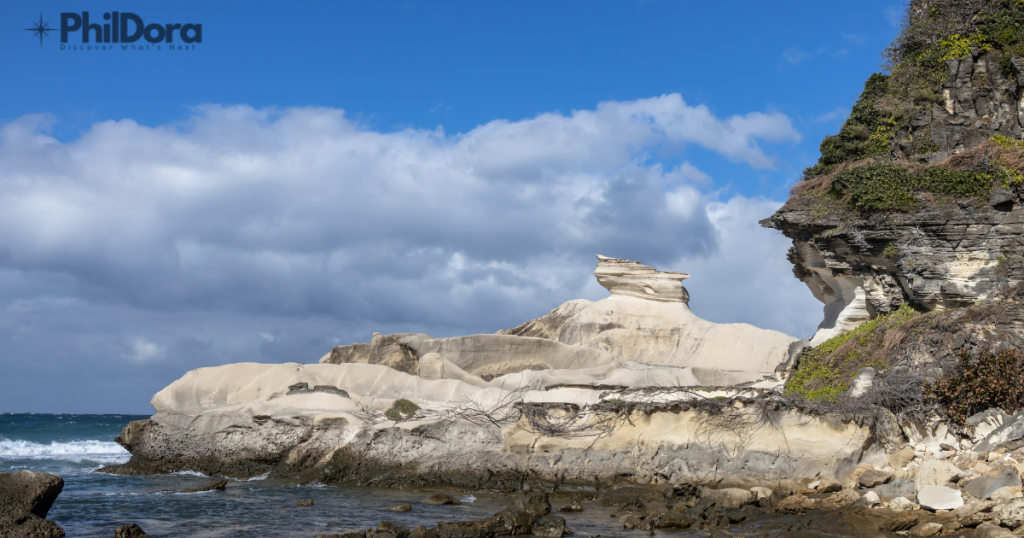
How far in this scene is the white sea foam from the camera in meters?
31.2

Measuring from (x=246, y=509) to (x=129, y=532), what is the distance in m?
2.74

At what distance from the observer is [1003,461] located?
42.9 feet

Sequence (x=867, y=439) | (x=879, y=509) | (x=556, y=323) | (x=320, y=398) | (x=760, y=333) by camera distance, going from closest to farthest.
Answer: (x=879, y=509) → (x=867, y=439) → (x=320, y=398) → (x=760, y=333) → (x=556, y=323)

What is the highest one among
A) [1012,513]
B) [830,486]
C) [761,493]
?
[1012,513]

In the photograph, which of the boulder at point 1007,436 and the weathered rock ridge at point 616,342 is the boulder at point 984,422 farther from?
the weathered rock ridge at point 616,342

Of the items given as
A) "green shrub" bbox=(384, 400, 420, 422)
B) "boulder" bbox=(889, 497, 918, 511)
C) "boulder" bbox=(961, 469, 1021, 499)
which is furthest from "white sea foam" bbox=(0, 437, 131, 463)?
"boulder" bbox=(961, 469, 1021, 499)

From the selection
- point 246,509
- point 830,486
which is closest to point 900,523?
point 830,486

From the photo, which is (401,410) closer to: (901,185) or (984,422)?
(984,422)

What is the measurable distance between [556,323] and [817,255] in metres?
15.8

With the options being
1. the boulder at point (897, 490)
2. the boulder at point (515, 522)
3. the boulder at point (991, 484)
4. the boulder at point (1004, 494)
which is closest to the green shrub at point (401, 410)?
the boulder at point (515, 522)

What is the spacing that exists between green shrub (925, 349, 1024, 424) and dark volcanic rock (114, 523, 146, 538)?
15.6 meters

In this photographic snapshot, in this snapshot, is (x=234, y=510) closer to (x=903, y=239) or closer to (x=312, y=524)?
(x=312, y=524)

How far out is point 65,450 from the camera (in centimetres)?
3641

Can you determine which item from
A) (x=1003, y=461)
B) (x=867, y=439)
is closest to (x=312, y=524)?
(x=867, y=439)
